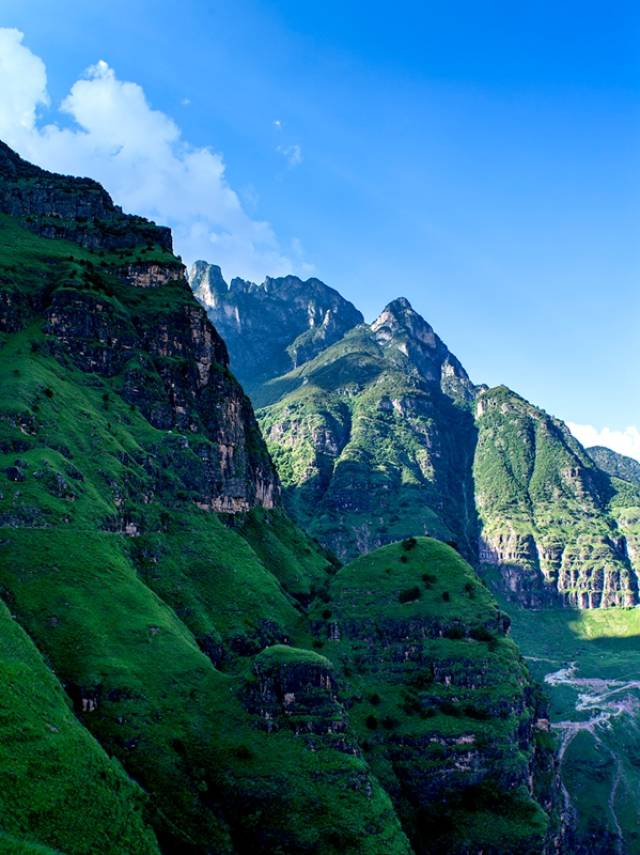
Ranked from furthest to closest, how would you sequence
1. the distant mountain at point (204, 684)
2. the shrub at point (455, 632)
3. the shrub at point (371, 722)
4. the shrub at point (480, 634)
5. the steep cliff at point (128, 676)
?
the shrub at point (480, 634) → the shrub at point (455, 632) → the shrub at point (371, 722) → the distant mountain at point (204, 684) → the steep cliff at point (128, 676)

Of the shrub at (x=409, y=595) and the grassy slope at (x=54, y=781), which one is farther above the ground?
the shrub at (x=409, y=595)

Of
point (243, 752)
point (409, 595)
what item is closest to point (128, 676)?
point (243, 752)

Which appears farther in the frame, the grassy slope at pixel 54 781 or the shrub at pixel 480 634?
the shrub at pixel 480 634

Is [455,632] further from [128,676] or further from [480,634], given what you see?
[128,676]

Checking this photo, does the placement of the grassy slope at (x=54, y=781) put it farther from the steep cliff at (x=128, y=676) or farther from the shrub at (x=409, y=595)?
the shrub at (x=409, y=595)

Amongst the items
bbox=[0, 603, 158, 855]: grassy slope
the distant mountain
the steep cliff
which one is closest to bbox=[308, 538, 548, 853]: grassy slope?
the distant mountain

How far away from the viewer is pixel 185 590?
→ 16738 centimetres

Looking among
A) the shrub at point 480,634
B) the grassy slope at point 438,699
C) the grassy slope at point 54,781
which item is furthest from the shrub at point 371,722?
the grassy slope at point 54,781

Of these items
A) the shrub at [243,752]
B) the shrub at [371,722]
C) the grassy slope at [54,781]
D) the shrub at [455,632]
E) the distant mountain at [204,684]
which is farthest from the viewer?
the shrub at [455,632]

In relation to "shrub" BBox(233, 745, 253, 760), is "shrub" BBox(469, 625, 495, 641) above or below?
above

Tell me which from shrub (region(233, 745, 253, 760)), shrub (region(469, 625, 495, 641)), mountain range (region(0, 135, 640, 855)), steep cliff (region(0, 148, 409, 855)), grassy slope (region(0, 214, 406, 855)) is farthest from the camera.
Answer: shrub (region(469, 625, 495, 641))

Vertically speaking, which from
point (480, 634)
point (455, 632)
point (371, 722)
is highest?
point (455, 632)

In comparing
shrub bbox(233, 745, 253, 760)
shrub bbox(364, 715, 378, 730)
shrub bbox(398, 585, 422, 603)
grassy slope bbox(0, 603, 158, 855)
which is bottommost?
shrub bbox(364, 715, 378, 730)

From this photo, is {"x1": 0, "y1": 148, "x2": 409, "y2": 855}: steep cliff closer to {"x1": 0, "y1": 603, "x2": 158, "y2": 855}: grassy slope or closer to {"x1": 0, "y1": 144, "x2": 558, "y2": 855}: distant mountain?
{"x1": 0, "y1": 603, "x2": 158, "y2": 855}: grassy slope
